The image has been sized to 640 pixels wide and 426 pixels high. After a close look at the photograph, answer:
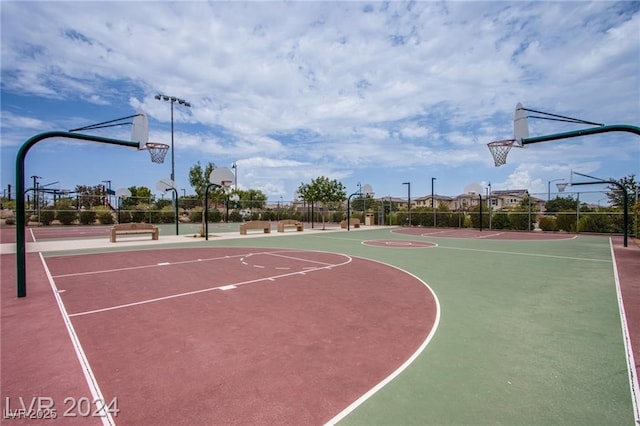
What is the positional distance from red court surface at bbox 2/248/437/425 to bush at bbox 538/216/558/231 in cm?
1941

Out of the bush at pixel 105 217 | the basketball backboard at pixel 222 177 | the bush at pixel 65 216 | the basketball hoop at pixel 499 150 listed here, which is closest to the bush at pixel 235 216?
the bush at pixel 105 217

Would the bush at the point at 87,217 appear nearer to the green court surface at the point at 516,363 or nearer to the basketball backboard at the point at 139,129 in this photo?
the basketball backboard at the point at 139,129

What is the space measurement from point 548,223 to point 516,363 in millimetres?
22980

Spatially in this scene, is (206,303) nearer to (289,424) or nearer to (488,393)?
(289,424)

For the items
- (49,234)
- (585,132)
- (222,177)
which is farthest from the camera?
(49,234)

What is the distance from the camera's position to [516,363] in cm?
370

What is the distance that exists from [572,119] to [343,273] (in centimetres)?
574

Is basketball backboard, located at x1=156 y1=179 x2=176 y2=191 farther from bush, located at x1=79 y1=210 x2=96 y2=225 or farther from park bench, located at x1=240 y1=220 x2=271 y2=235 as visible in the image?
bush, located at x1=79 y1=210 x2=96 y2=225

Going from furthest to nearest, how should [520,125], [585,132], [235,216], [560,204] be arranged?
[235,216], [560,204], [520,125], [585,132]

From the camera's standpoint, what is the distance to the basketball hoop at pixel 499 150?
31.7 feet

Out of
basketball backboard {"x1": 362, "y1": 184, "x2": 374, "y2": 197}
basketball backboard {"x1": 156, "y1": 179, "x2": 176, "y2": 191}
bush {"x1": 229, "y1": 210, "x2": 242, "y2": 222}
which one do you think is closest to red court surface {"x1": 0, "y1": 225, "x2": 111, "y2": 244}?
basketball backboard {"x1": 156, "y1": 179, "x2": 176, "y2": 191}

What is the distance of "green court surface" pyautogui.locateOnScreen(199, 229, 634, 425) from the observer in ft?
9.30

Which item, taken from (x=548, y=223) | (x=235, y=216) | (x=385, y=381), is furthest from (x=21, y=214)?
(x=235, y=216)

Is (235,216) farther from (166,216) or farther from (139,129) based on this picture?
(139,129)
